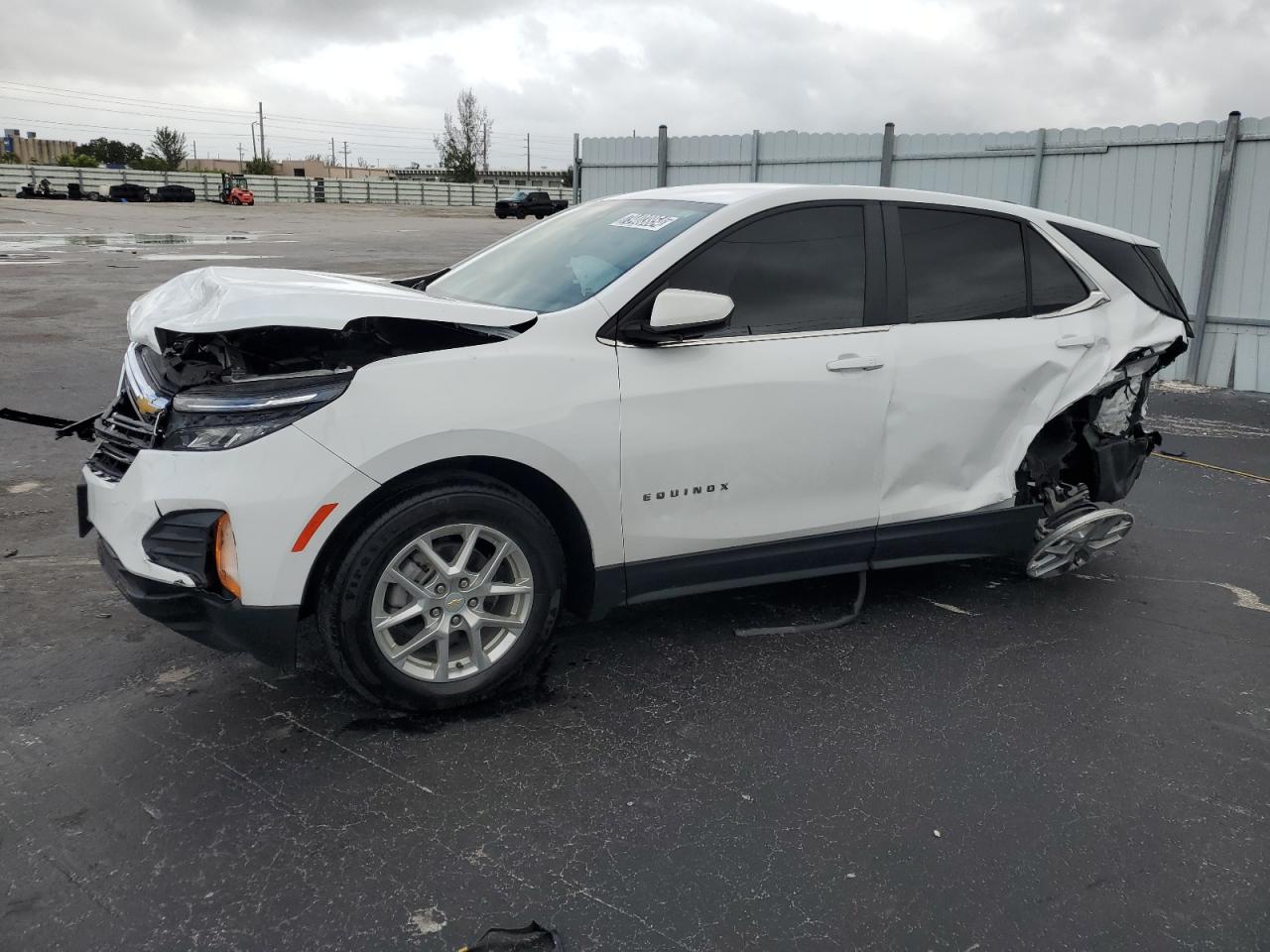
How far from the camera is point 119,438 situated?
3518 millimetres

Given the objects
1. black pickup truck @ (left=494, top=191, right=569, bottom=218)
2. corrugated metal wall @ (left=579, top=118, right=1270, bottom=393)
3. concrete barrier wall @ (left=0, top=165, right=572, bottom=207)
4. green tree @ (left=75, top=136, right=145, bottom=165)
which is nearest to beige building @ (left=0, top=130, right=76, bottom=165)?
green tree @ (left=75, top=136, right=145, bottom=165)

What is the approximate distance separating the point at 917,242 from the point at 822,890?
8.94 ft

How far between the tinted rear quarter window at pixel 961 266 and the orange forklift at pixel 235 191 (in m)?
58.9

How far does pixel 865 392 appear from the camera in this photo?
4125mm

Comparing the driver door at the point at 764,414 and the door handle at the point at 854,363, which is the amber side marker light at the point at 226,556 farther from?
the door handle at the point at 854,363

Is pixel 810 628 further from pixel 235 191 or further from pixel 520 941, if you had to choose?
pixel 235 191

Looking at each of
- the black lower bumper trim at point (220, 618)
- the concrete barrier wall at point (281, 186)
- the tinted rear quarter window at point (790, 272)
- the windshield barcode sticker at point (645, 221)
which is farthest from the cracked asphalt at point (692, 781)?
the concrete barrier wall at point (281, 186)

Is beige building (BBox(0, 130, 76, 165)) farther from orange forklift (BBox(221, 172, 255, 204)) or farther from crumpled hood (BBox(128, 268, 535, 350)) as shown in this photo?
crumpled hood (BBox(128, 268, 535, 350))

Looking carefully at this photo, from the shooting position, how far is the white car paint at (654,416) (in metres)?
3.21

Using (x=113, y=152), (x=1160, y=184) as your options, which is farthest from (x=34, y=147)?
(x=1160, y=184)

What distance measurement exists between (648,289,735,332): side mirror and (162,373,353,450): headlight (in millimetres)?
1048

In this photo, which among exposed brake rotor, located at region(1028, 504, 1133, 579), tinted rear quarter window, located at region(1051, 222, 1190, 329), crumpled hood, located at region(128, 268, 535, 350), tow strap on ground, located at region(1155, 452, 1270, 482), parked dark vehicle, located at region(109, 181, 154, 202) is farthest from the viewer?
parked dark vehicle, located at region(109, 181, 154, 202)

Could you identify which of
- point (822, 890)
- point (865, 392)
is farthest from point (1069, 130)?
point (822, 890)

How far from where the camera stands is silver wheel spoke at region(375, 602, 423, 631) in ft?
11.1
